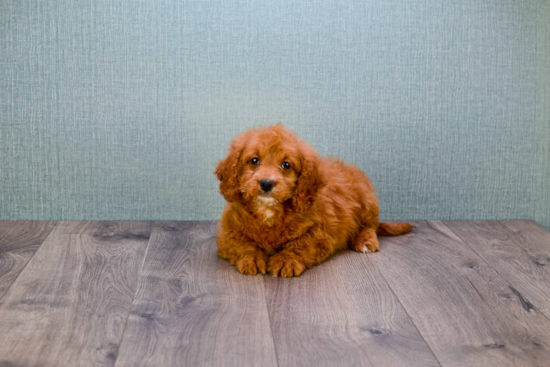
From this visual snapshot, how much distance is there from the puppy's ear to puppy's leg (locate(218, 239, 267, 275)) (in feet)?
0.83

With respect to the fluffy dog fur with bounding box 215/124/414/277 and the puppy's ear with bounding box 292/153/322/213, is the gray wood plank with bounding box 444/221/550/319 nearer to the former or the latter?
the fluffy dog fur with bounding box 215/124/414/277

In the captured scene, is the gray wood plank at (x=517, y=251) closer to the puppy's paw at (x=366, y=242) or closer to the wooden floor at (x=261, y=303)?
the wooden floor at (x=261, y=303)

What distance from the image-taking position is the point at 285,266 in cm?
238

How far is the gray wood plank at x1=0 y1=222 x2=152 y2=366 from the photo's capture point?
5.69 ft

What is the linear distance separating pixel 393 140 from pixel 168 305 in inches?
63.1

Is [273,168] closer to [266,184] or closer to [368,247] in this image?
[266,184]

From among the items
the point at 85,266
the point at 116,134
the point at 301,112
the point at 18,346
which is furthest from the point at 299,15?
the point at 18,346

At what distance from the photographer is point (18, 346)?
1.75 metres

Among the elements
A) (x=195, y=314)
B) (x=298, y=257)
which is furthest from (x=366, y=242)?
(x=195, y=314)

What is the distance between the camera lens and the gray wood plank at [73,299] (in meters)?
1.73

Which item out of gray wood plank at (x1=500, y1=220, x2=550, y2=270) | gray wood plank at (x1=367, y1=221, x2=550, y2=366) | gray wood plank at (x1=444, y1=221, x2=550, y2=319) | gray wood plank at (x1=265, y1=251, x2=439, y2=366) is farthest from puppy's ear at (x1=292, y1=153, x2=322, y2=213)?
gray wood plank at (x1=500, y1=220, x2=550, y2=270)

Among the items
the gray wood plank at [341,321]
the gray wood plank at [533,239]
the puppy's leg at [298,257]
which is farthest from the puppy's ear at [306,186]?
the gray wood plank at [533,239]

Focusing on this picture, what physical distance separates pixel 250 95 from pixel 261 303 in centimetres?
130

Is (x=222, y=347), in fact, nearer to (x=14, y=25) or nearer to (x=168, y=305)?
(x=168, y=305)
